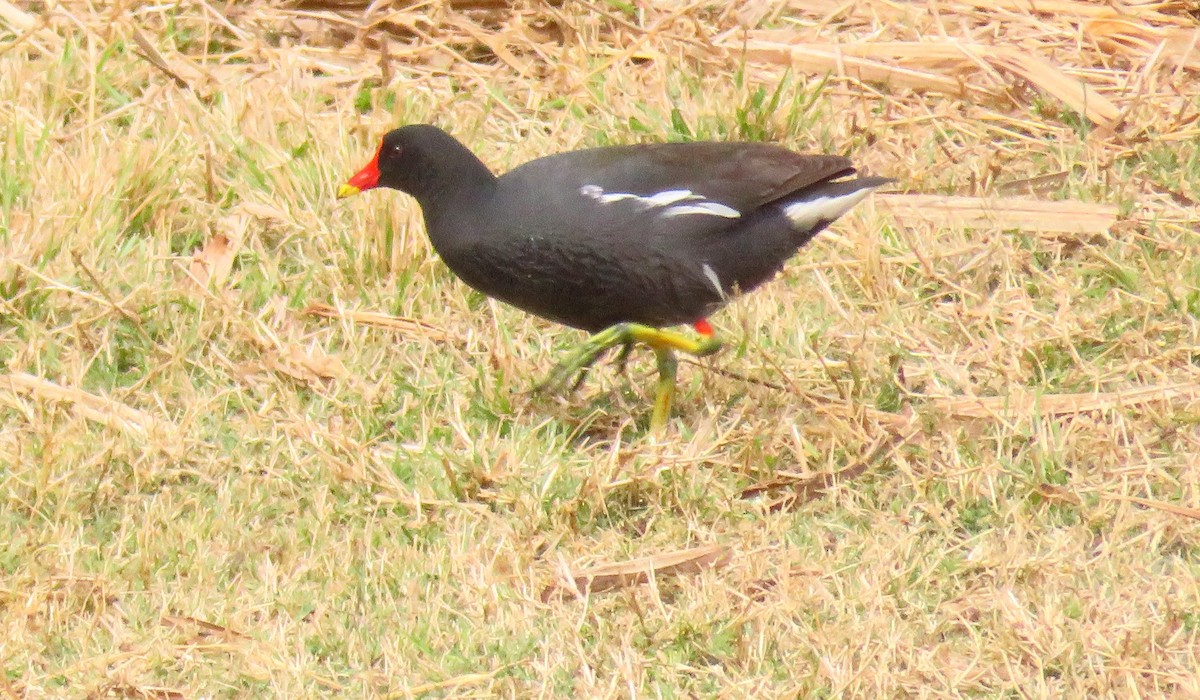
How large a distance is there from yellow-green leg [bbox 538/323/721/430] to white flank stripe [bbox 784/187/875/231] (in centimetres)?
32

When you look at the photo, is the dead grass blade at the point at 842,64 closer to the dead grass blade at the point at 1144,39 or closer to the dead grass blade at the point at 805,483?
the dead grass blade at the point at 1144,39

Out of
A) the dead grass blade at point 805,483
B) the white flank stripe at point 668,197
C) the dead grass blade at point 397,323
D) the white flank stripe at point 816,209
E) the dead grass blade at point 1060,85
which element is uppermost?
the white flank stripe at point 668,197

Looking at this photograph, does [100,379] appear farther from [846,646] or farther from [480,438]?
[846,646]

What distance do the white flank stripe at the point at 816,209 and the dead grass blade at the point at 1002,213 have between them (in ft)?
2.18

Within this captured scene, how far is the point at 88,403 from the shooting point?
4.02 m

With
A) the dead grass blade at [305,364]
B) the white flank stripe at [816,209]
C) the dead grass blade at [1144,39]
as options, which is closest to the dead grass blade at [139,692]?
the dead grass blade at [305,364]

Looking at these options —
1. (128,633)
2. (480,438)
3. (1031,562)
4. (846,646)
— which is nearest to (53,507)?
(128,633)

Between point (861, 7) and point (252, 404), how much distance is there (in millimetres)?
2519

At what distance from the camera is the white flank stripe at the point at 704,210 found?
384 centimetres

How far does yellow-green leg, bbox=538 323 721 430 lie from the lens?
12.5 ft

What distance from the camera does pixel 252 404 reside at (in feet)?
13.3

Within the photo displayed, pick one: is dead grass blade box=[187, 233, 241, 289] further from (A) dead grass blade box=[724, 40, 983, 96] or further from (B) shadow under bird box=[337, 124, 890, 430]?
(A) dead grass blade box=[724, 40, 983, 96]

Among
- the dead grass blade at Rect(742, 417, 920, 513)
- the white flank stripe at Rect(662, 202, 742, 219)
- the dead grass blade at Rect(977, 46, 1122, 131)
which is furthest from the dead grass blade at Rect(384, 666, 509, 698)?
the dead grass blade at Rect(977, 46, 1122, 131)

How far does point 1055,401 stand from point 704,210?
897 mm
